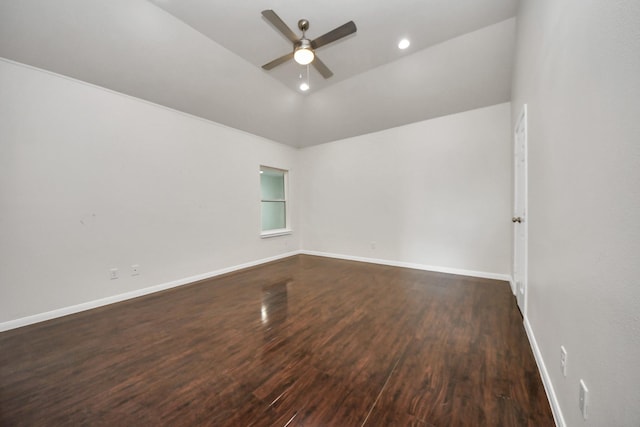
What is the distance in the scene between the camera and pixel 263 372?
160cm

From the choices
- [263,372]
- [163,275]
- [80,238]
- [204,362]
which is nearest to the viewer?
[263,372]

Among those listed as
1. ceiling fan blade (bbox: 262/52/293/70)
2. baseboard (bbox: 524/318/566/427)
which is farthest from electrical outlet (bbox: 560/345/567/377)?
ceiling fan blade (bbox: 262/52/293/70)

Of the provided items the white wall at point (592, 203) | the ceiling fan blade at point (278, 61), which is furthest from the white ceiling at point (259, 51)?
the white wall at point (592, 203)

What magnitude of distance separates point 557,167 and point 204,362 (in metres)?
2.66

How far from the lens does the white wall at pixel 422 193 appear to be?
3.56 meters

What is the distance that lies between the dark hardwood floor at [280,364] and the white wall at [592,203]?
17.4 inches

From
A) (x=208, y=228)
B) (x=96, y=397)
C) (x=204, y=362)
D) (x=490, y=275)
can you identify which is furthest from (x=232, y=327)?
(x=490, y=275)

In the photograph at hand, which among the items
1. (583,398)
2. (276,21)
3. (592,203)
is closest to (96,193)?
(276,21)

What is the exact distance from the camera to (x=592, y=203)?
86 cm

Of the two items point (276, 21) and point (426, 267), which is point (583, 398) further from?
point (426, 267)

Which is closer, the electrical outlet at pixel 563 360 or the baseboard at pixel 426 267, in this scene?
the electrical outlet at pixel 563 360

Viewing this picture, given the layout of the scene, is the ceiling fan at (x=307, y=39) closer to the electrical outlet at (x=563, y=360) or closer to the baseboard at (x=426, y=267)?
the electrical outlet at (x=563, y=360)

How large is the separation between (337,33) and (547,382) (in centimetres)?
309

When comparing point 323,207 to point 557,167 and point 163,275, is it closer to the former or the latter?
point 163,275
